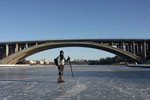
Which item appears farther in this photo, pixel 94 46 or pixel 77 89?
pixel 94 46

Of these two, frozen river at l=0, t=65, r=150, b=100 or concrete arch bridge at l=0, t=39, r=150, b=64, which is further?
concrete arch bridge at l=0, t=39, r=150, b=64

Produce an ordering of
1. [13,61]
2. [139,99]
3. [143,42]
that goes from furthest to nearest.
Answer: [13,61], [143,42], [139,99]

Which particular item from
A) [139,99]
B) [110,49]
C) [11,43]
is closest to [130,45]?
[110,49]

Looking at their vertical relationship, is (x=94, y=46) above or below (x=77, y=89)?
above

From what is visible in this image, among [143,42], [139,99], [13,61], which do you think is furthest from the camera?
[13,61]

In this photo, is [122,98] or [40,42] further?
[40,42]

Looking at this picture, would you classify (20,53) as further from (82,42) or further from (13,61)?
(82,42)

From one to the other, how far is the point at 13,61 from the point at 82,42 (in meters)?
25.3

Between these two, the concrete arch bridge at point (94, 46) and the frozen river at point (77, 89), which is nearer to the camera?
the frozen river at point (77, 89)

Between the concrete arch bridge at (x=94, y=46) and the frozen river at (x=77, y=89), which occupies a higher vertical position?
the concrete arch bridge at (x=94, y=46)

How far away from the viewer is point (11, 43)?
6294 centimetres

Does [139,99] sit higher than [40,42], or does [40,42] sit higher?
[40,42]

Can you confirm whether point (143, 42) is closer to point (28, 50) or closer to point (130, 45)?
point (130, 45)

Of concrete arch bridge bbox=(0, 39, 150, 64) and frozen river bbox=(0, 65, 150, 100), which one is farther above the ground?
concrete arch bridge bbox=(0, 39, 150, 64)
